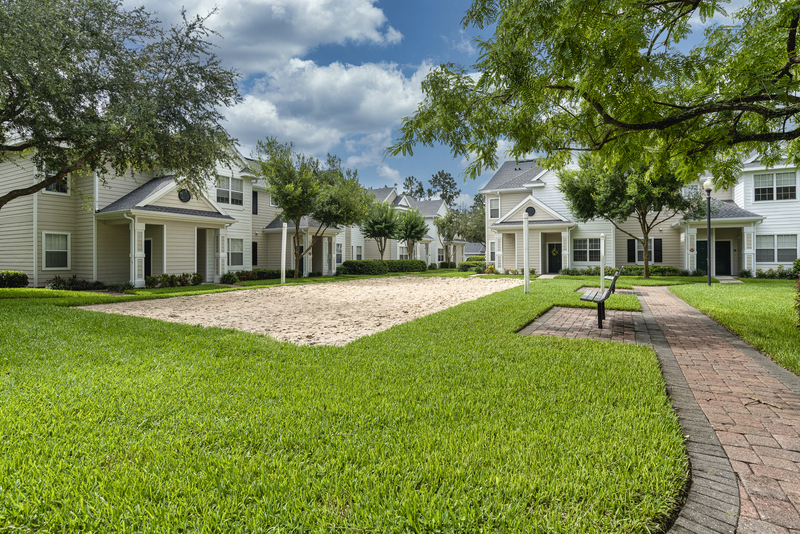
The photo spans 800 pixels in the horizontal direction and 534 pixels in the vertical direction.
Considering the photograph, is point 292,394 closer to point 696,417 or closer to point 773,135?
point 696,417

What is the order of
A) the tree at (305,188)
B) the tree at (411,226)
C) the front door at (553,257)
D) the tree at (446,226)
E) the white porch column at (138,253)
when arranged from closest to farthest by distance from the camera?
the white porch column at (138,253), the tree at (305,188), the front door at (553,257), the tree at (411,226), the tree at (446,226)

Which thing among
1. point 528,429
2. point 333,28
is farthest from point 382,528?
point 333,28

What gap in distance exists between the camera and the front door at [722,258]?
24.2m

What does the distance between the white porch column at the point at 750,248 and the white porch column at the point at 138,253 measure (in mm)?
30295

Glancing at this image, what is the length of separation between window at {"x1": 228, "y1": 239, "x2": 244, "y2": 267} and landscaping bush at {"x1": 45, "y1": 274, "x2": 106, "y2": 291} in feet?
21.7

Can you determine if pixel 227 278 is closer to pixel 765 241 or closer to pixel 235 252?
pixel 235 252

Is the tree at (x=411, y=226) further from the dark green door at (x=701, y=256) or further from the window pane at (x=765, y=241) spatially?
the window pane at (x=765, y=241)

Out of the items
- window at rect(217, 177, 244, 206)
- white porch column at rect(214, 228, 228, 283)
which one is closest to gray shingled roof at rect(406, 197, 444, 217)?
window at rect(217, 177, 244, 206)

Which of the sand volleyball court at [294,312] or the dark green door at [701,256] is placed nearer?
the sand volleyball court at [294,312]

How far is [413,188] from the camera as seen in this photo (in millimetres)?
84000

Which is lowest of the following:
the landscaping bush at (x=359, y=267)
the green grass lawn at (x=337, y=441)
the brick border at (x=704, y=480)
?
the brick border at (x=704, y=480)

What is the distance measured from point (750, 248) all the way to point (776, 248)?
1256 mm

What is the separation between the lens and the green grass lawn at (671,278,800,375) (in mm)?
5363

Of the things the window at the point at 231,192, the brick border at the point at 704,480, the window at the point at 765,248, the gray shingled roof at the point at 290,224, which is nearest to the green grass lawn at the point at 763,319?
the brick border at the point at 704,480
